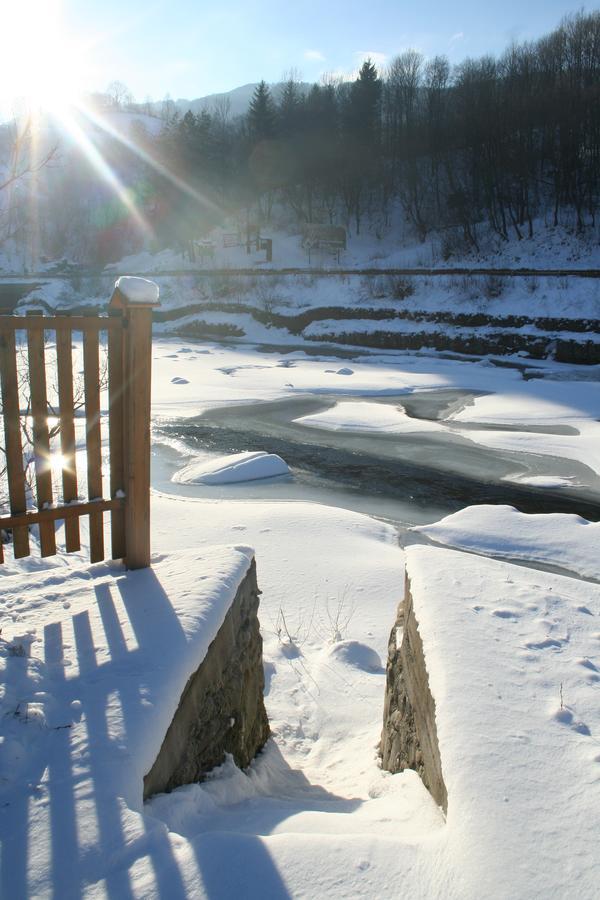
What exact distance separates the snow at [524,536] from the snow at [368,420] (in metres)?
6.83

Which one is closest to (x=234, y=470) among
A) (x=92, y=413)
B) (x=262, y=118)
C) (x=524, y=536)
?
(x=524, y=536)

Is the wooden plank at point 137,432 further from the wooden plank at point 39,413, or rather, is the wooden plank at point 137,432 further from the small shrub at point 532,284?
the small shrub at point 532,284

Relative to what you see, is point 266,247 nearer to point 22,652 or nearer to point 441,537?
point 441,537

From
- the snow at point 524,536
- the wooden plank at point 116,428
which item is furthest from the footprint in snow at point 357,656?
the snow at point 524,536

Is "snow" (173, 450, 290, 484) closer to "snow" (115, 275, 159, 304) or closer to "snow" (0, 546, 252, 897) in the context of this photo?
"snow" (0, 546, 252, 897)

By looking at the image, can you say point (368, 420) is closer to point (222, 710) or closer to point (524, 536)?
point (524, 536)

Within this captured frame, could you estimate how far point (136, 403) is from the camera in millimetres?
4418

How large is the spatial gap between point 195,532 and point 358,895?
278 inches

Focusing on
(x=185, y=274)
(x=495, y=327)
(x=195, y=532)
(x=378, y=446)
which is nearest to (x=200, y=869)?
(x=195, y=532)

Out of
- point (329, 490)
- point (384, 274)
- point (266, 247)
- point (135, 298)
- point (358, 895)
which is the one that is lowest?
point (329, 490)

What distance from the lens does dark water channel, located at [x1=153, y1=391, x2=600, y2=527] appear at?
11219 mm

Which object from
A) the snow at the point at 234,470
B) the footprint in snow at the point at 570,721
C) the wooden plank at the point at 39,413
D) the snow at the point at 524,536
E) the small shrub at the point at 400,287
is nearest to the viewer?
the footprint in snow at the point at 570,721

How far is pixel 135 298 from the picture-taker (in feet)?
14.0

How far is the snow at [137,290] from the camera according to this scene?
14.0ft
